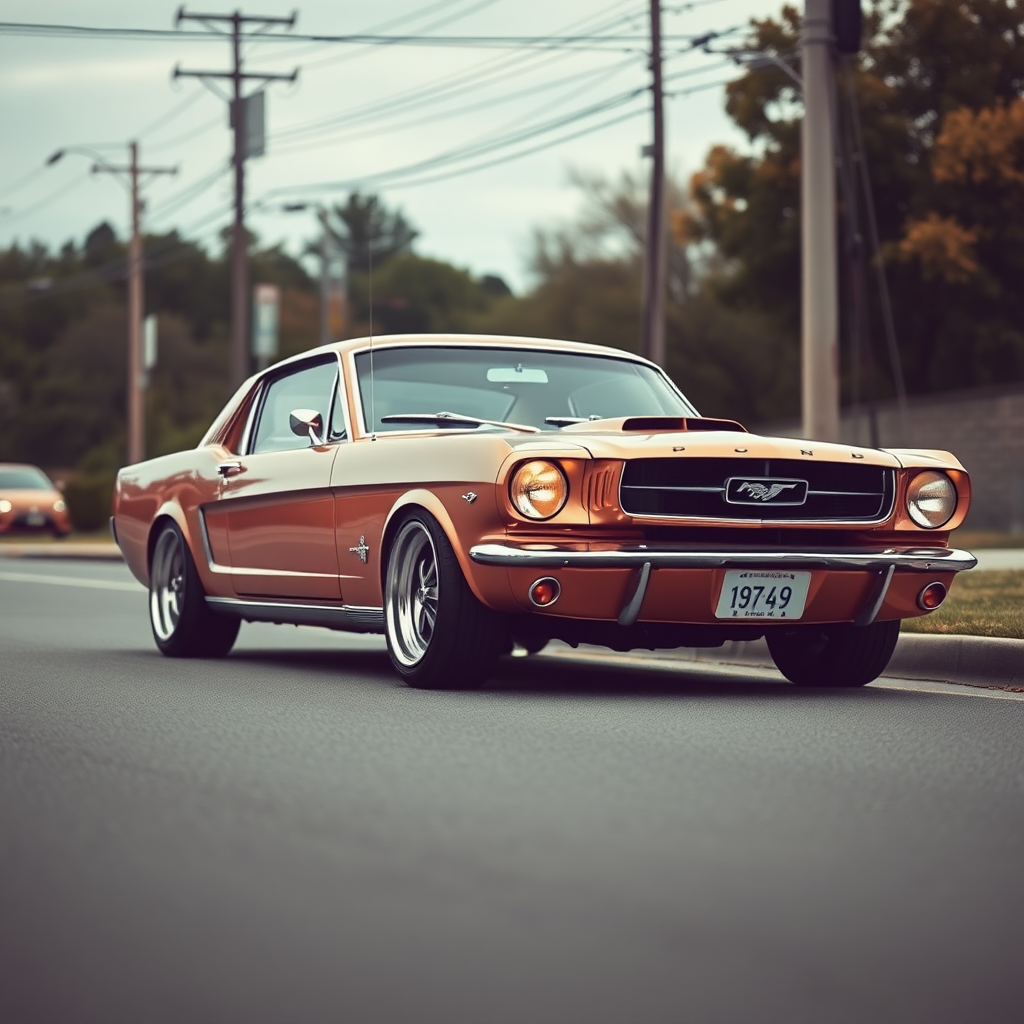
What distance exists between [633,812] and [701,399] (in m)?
48.8

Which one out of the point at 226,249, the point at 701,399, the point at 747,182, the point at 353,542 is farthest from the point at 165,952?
the point at 226,249

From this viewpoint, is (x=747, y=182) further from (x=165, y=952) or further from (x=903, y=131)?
(x=165, y=952)

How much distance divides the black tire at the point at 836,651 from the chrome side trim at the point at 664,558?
598mm

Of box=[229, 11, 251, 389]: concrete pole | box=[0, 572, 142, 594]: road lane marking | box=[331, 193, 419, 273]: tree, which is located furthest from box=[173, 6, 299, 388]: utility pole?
box=[331, 193, 419, 273]: tree

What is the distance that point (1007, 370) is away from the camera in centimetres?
3747

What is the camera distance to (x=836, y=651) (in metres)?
8.87

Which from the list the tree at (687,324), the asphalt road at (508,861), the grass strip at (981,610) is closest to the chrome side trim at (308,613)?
the asphalt road at (508,861)

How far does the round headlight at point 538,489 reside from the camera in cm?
782

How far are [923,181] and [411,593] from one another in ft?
94.8

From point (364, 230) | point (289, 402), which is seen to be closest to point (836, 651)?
point (289, 402)

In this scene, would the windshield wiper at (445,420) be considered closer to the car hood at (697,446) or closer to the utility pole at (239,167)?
the car hood at (697,446)

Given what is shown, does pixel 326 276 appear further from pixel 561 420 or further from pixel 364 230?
pixel 364 230

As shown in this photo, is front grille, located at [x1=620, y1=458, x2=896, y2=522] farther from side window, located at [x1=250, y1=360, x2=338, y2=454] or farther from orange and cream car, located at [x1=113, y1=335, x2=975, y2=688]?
side window, located at [x1=250, y1=360, x2=338, y2=454]

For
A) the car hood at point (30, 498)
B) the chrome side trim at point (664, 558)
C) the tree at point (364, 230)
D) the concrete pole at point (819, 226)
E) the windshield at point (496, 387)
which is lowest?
the car hood at point (30, 498)
